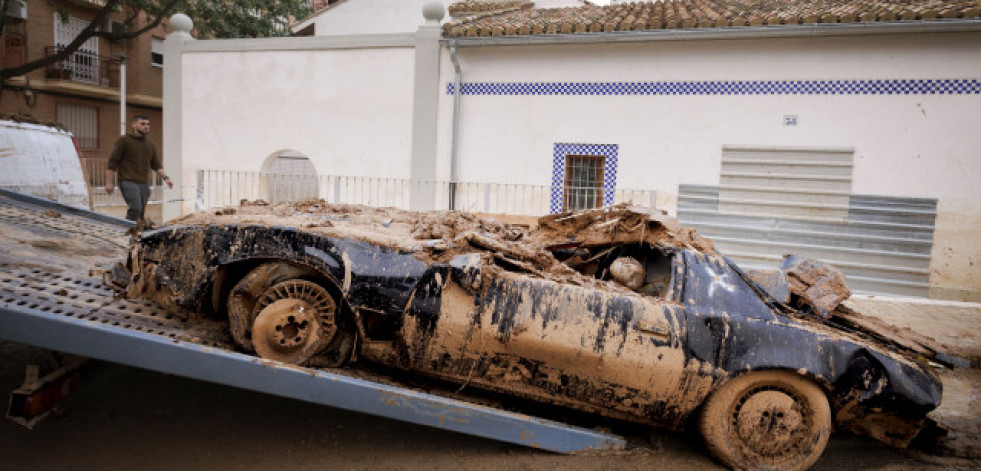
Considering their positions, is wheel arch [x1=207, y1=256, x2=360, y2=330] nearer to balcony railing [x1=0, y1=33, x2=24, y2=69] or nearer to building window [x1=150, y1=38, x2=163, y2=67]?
balcony railing [x1=0, y1=33, x2=24, y2=69]

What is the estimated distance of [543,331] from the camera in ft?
11.9

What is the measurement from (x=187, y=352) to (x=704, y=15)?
950cm

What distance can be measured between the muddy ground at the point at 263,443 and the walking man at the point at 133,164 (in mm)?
4105

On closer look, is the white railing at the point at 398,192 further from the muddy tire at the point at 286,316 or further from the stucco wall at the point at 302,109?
the muddy tire at the point at 286,316

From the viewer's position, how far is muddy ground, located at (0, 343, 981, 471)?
3576 millimetres

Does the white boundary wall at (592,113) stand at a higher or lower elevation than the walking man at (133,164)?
higher

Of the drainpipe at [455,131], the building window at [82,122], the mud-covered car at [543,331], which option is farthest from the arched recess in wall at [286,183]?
the building window at [82,122]

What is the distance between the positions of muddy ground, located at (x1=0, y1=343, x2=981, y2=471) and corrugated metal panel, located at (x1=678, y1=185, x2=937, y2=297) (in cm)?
579

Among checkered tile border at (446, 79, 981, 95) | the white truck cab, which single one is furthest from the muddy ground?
checkered tile border at (446, 79, 981, 95)

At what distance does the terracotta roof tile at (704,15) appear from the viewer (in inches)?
348

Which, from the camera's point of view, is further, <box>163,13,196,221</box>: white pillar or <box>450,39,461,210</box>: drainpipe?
<box>163,13,196,221</box>: white pillar

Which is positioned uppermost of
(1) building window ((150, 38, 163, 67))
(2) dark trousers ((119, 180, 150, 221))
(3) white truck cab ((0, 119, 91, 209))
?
(1) building window ((150, 38, 163, 67))

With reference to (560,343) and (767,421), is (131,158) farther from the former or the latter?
(767,421)

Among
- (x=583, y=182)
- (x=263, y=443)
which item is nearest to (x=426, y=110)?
(x=583, y=182)
